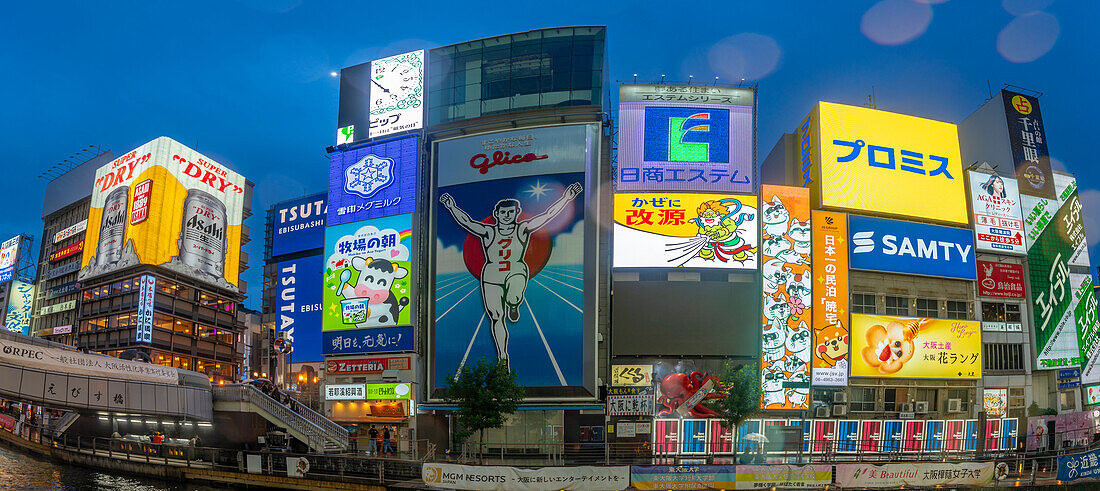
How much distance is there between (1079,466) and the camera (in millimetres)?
36594

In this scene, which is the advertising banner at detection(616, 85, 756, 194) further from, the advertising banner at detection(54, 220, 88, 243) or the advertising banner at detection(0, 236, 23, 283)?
the advertising banner at detection(0, 236, 23, 283)

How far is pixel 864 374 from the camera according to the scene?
177 ft

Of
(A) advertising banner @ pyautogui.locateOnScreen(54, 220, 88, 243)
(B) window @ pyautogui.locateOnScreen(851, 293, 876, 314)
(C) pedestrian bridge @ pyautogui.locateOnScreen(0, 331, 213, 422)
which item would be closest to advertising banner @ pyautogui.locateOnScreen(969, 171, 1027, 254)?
(B) window @ pyautogui.locateOnScreen(851, 293, 876, 314)

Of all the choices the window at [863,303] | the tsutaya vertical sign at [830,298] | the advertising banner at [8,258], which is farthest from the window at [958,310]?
the advertising banner at [8,258]

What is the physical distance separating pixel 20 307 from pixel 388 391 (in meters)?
80.2

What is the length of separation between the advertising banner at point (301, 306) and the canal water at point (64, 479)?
115 feet

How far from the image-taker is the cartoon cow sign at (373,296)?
2189 inches

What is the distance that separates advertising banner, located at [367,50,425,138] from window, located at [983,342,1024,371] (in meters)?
48.3

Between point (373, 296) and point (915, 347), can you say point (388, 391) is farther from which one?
point (915, 347)

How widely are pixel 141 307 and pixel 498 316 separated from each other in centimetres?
4714

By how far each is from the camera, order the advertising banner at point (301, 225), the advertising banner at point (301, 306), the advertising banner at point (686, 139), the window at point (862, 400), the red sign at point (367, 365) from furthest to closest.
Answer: the advertising banner at point (301, 225)
the advertising banner at point (301, 306)
the advertising banner at point (686, 139)
the red sign at point (367, 365)
the window at point (862, 400)

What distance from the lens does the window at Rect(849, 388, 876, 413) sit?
54.3 meters

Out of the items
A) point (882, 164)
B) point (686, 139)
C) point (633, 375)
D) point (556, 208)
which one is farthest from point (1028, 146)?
point (556, 208)

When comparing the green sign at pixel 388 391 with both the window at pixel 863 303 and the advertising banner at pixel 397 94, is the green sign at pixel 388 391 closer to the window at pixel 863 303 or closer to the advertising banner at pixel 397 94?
the advertising banner at pixel 397 94
